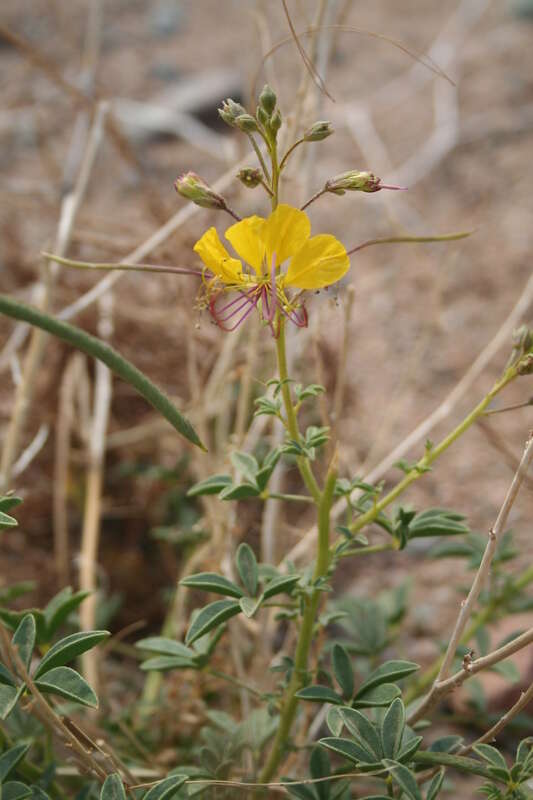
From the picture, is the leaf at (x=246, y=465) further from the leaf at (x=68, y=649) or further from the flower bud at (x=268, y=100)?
the flower bud at (x=268, y=100)

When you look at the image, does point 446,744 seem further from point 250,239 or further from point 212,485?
point 250,239

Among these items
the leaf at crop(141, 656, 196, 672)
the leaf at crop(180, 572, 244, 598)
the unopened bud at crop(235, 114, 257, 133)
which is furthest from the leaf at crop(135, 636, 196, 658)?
the unopened bud at crop(235, 114, 257, 133)

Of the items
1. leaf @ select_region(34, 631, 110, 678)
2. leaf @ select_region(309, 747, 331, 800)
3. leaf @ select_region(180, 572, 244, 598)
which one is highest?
leaf @ select_region(180, 572, 244, 598)

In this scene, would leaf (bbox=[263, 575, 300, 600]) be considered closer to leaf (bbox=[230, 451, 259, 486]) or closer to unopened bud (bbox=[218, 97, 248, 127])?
leaf (bbox=[230, 451, 259, 486])

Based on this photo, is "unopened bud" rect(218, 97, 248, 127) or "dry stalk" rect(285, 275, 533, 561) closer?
"unopened bud" rect(218, 97, 248, 127)

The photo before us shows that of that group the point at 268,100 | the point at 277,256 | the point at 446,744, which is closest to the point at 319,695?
the point at 446,744
